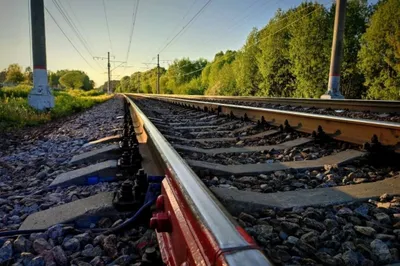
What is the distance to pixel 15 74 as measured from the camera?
8769 cm

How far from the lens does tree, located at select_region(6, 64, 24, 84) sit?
286 feet

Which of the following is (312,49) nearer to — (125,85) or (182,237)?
(182,237)

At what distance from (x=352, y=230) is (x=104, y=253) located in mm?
1146

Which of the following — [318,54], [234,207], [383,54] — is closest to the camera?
[234,207]

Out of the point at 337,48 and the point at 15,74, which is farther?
the point at 15,74

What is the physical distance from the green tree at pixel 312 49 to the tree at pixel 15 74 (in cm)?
8657

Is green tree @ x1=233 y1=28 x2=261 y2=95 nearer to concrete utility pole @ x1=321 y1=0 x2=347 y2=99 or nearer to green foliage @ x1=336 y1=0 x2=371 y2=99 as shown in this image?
green foliage @ x1=336 y1=0 x2=371 y2=99

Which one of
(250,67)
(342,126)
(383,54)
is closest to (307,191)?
A: (342,126)

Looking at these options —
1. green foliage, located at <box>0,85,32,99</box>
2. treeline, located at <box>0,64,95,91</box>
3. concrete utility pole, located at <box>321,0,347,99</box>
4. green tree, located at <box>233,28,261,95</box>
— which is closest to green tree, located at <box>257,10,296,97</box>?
green tree, located at <box>233,28,261,95</box>

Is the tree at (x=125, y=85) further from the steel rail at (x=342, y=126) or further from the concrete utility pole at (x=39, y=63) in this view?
the steel rail at (x=342, y=126)

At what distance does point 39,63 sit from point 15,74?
89378mm

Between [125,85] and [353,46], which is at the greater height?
[353,46]

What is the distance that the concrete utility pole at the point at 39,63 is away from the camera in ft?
35.2

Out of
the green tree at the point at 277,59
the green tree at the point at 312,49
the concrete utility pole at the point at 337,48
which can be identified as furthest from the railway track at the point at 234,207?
the green tree at the point at 277,59
